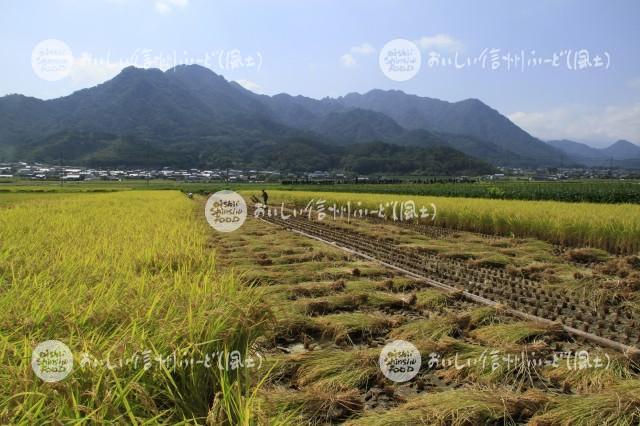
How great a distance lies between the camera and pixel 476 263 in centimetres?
727

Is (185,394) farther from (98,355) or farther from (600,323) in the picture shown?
(600,323)

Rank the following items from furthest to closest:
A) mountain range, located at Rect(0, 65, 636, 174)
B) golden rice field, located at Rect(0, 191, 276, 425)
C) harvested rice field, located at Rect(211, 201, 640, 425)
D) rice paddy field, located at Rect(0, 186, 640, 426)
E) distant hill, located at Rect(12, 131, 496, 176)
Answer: mountain range, located at Rect(0, 65, 636, 174) → distant hill, located at Rect(12, 131, 496, 176) → harvested rice field, located at Rect(211, 201, 640, 425) → rice paddy field, located at Rect(0, 186, 640, 426) → golden rice field, located at Rect(0, 191, 276, 425)

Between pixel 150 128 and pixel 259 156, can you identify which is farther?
pixel 150 128

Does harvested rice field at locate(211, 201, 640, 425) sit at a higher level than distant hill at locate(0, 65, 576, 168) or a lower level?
lower

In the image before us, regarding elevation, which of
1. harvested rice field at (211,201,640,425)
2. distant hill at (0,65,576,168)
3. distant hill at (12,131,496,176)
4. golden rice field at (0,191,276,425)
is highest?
distant hill at (0,65,576,168)

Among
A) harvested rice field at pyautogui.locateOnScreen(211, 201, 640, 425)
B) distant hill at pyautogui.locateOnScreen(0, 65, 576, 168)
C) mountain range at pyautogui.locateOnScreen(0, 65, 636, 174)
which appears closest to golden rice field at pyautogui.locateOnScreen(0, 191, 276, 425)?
harvested rice field at pyautogui.locateOnScreen(211, 201, 640, 425)

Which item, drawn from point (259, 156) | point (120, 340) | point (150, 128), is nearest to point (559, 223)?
point (120, 340)

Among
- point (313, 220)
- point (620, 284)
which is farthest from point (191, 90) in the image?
point (620, 284)

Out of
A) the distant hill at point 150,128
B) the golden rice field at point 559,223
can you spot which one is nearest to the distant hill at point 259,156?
the distant hill at point 150,128

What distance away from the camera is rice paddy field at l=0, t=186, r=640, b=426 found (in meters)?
1.82

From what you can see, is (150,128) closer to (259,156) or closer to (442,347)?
(259,156)

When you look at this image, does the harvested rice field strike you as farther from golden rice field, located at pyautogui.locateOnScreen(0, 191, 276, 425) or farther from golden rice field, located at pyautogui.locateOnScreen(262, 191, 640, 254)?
golden rice field, located at pyautogui.locateOnScreen(262, 191, 640, 254)

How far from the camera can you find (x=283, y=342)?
367cm

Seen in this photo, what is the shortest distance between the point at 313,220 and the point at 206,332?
44.7 feet
